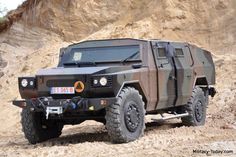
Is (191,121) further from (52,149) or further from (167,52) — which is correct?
(52,149)

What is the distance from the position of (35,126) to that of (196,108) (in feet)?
11.5

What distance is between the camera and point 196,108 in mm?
11641

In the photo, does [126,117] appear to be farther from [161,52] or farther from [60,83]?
[161,52]

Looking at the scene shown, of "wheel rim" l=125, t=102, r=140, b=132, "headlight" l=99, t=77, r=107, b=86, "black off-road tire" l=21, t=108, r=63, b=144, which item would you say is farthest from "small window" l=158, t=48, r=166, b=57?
"black off-road tire" l=21, t=108, r=63, b=144

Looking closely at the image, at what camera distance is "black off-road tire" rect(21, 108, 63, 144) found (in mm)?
9828

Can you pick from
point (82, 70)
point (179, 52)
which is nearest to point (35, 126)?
point (82, 70)

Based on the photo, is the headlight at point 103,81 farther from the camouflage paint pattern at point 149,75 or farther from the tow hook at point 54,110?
the tow hook at point 54,110

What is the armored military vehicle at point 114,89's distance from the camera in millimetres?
8992

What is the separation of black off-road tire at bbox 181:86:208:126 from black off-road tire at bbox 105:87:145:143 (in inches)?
83.5

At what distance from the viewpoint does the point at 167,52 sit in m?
10.8

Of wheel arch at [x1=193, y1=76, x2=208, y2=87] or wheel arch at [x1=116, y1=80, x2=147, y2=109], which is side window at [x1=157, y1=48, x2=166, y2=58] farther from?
wheel arch at [x1=193, y1=76, x2=208, y2=87]

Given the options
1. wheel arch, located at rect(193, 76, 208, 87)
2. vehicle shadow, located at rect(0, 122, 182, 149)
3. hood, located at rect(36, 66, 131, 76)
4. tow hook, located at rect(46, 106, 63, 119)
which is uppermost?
hood, located at rect(36, 66, 131, 76)

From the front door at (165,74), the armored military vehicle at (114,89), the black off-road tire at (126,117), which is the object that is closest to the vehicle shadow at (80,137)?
the armored military vehicle at (114,89)

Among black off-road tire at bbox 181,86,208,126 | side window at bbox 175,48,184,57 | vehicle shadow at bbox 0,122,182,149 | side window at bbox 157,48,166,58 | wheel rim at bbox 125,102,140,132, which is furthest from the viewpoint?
black off-road tire at bbox 181,86,208,126
